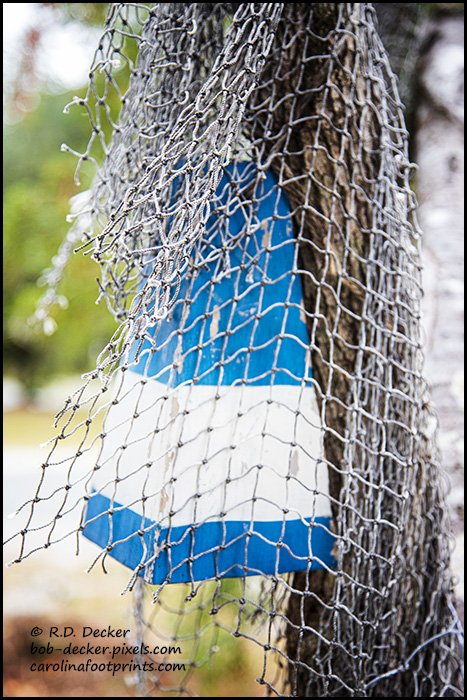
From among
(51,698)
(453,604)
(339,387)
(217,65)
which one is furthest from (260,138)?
(51,698)

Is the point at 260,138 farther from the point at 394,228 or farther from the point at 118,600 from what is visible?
the point at 118,600

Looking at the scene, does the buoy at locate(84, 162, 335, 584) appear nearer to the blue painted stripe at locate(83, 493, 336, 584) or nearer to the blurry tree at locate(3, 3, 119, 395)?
the blue painted stripe at locate(83, 493, 336, 584)

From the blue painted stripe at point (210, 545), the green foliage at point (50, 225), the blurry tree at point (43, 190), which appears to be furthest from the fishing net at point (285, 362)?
the green foliage at point (50, 225)

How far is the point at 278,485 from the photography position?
95cm

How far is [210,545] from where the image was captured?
0.89 metres

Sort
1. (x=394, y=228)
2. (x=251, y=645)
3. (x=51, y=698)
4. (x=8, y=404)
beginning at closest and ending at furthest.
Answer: (x=394, y=228) → (x=51, y=698) → (x=251, y=645) → (x=8, y=404)

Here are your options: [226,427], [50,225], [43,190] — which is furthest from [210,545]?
[43,190]

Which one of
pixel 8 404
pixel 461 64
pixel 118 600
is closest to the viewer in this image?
pixel 461 64

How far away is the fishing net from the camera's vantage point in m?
0.88

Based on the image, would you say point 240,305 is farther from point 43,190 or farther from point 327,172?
point 43,190

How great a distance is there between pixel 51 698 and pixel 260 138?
9.37 feet

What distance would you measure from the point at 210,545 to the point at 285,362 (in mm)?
368

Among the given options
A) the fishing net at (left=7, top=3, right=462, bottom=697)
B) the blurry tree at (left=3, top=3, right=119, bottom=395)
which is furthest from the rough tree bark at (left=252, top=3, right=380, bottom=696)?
the blurry tree at (left=3, top=3, right=119, bottom=395)

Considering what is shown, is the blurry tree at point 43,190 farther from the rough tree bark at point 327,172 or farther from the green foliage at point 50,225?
the rough tree bark at point 327,172
